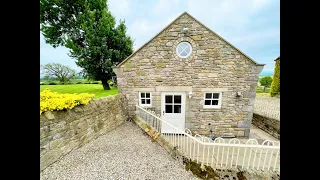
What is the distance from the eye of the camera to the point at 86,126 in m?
4.50

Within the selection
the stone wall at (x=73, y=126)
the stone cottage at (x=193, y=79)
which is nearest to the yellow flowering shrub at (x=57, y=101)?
the stone wall at (x=73, y=126)

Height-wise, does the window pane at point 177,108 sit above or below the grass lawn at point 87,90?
below

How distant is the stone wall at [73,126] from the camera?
3297 mm

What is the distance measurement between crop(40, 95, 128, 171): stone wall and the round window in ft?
12.6

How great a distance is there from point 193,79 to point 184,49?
5.06ft

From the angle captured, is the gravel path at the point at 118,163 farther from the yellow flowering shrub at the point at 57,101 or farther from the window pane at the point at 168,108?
the window pane at the point at 168,108

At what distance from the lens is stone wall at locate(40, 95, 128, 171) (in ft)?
10.8

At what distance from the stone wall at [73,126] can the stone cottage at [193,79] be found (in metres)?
1.49

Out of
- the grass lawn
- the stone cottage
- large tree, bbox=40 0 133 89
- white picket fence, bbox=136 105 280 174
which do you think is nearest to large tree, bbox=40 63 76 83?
the grass lawn
